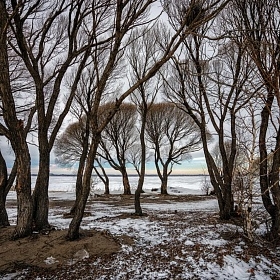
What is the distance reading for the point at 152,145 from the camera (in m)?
22.6

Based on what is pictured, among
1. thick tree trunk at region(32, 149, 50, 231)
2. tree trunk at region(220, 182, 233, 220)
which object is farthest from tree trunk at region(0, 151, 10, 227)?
tree trunk at region(220, 182, 233, 220)

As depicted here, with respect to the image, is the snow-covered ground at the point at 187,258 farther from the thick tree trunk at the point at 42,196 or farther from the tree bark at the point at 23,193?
the thick tree trunk at the point at 42,196

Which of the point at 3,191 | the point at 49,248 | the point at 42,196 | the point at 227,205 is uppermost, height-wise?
the point at 3,191

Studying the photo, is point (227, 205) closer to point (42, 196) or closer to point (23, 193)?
point (42, 196)

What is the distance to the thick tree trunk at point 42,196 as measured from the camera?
5.75 m

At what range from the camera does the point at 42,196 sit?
5.88 m

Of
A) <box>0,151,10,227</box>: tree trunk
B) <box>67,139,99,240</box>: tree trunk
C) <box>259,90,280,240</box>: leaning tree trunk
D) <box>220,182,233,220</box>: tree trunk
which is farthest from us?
<box>220,182,233,220</box>: tree trunk

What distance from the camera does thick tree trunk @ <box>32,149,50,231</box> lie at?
18.9ft

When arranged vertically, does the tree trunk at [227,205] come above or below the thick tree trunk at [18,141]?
below

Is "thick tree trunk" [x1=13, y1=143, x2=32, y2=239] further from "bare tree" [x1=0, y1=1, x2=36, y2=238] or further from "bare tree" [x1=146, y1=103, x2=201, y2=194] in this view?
"bare tree" [x1=146, y1=103, x2=201, y2=194]

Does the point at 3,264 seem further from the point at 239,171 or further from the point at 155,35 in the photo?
the point at 155,35

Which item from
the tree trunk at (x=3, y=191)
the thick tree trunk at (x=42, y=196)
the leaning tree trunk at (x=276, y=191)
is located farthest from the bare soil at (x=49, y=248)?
the leaning tree trunk at (x=276, y=191)

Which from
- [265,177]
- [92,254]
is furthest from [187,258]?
[265,177]

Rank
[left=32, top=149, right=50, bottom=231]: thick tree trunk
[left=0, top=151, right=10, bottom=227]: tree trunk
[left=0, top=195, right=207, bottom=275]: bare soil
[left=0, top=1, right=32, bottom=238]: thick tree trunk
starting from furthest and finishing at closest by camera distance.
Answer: [left=0, top=151, right=10, bottom=227]: tree trunk
[left=32, top=149, right=50, bottom=231]: thick tree trunk
[left=0, top=1, right=32, bottom=238]: thick tree trunk
[left=0, top=195, right=207, bottom=275]: bare soil
